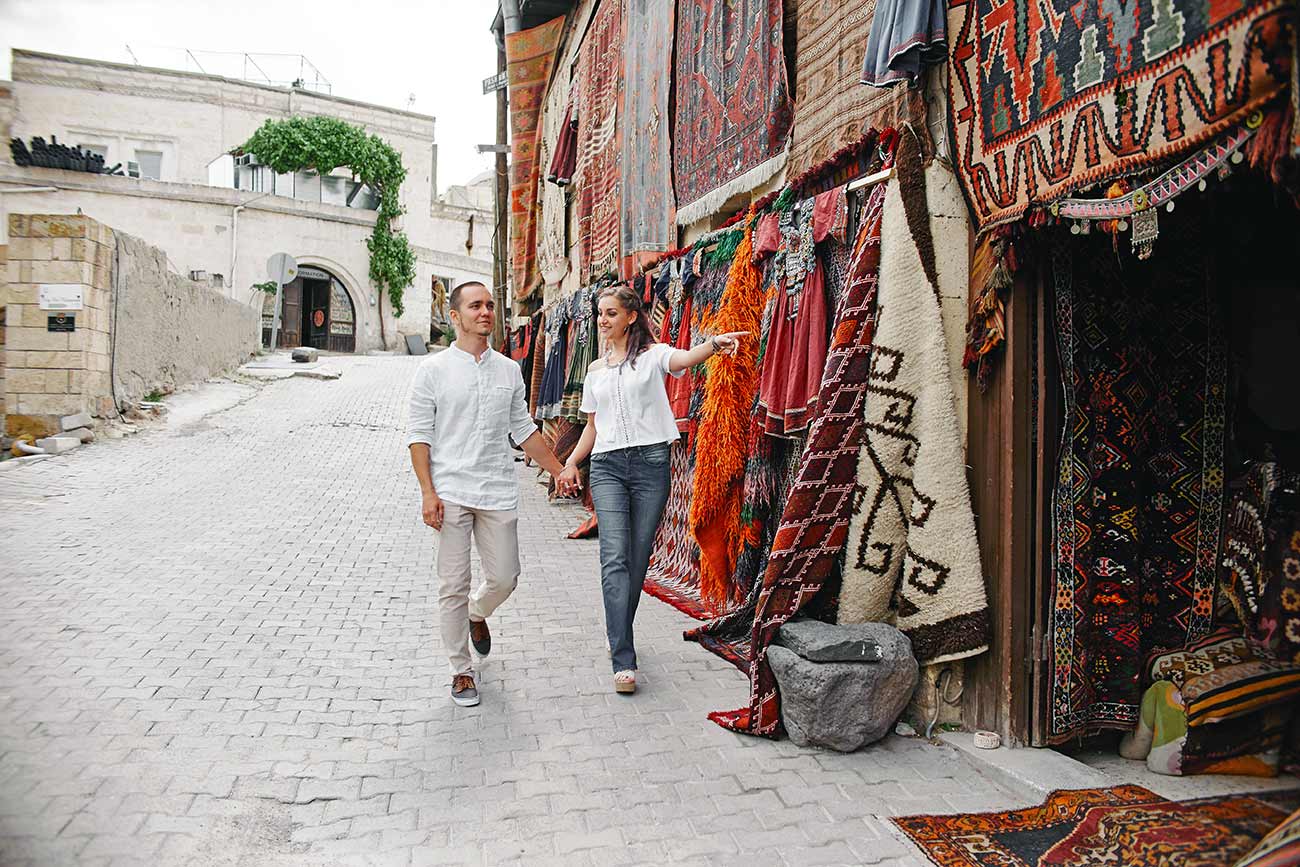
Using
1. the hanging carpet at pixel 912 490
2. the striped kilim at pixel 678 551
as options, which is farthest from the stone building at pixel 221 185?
Answer: the hanging carpet at pixel 912 490

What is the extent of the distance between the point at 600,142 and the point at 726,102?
3.74 meters

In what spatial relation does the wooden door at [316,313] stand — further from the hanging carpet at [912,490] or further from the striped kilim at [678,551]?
the hanging carpet at [912,490]

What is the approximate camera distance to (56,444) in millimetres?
9453

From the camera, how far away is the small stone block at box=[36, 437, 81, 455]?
9391mm

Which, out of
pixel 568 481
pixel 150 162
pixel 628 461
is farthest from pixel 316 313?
pixel 628 461

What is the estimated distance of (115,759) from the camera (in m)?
3.00

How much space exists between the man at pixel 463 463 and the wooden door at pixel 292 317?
89.3 feet

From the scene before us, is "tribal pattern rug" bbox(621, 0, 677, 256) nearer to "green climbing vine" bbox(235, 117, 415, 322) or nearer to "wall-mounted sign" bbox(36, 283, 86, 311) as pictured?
"wall-mounted sign" bbox(36, 283, 86, 311)

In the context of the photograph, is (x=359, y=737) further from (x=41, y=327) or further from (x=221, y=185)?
(x=221, y=185)

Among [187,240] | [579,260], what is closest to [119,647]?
[579,260]

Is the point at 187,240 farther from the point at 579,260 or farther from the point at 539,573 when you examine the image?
the point at 539,573

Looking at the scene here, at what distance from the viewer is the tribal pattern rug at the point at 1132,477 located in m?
3.22

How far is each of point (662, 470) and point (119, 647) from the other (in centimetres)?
272

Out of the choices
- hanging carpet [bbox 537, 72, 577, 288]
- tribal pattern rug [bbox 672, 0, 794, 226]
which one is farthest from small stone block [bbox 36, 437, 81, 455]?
tribal pattern rug [bbox 672, 0, 794, 226]
